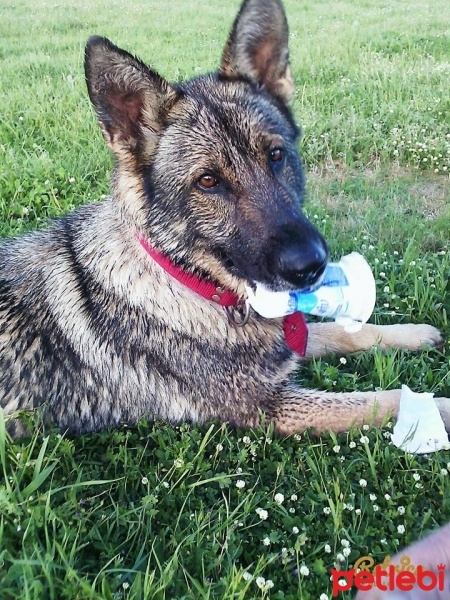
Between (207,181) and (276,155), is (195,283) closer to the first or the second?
(207,181)

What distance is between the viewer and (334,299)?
8.21 ft

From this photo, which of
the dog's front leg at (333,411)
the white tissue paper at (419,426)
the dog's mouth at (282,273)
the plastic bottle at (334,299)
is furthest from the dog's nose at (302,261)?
the white tissue paper at (419,426)

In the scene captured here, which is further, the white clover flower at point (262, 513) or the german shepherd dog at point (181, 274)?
the german shepherd dog at point (181, 274)

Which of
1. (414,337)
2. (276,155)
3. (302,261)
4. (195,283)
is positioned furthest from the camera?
(414,337)

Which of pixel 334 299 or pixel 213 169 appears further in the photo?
pixel 334 299

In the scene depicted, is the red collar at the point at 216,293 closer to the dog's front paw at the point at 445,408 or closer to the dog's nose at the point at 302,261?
the dog's nose at the point at 302,261

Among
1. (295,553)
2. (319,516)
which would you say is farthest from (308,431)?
(295,553)

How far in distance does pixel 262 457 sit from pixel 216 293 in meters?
0.79

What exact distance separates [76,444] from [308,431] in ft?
3.60

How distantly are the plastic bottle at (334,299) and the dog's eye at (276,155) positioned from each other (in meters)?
0.54

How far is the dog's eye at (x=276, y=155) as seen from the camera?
8.00 ft

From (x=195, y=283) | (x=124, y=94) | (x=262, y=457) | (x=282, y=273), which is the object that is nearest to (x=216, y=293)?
(x=195, y=283)

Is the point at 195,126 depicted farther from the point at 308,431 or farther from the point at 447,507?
the point at 447,507

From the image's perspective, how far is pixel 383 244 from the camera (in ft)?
12.9
